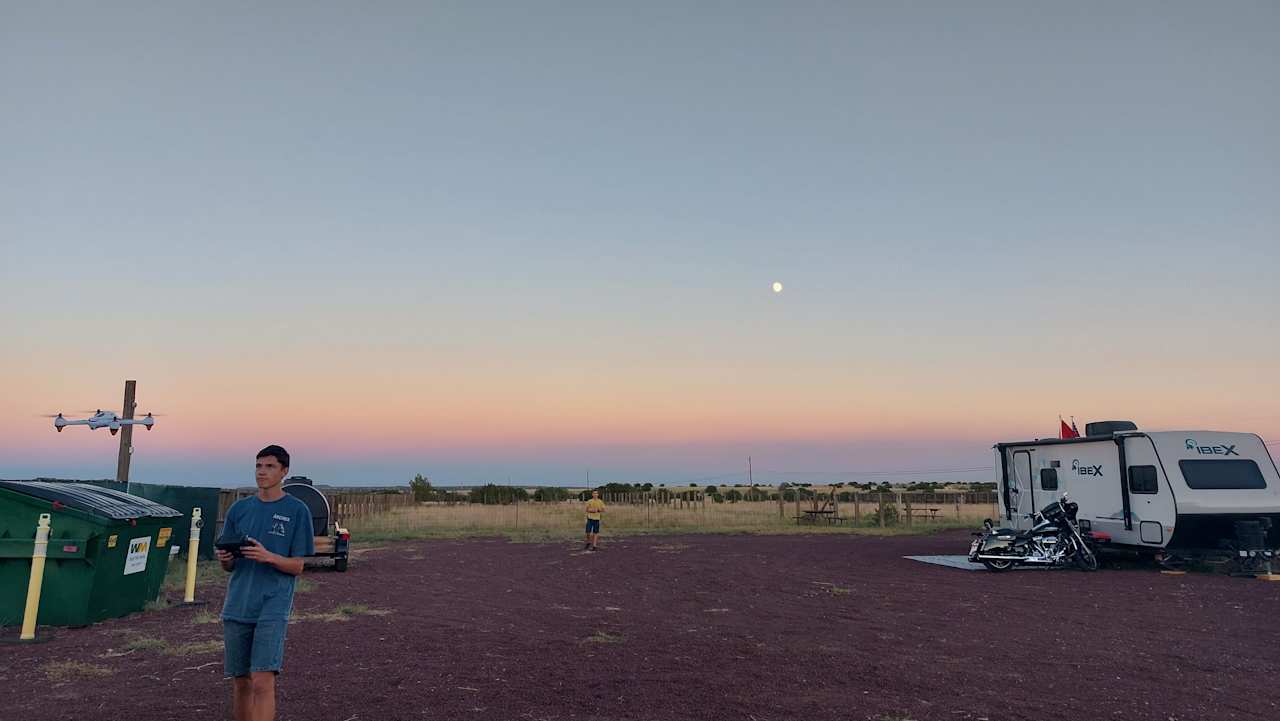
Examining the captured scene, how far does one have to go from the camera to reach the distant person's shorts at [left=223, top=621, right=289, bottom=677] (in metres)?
5.09

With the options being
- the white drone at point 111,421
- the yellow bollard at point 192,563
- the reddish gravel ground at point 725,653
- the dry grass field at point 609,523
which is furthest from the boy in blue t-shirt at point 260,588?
the dry grass field at point 609,523

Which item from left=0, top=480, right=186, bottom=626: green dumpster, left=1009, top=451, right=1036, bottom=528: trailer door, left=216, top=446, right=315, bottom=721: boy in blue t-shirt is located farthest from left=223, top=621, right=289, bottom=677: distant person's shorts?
left=1009, top=451, right=1036, bottom=528: trailer door

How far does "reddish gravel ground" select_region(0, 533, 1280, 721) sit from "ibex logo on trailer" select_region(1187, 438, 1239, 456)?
8.54 ft

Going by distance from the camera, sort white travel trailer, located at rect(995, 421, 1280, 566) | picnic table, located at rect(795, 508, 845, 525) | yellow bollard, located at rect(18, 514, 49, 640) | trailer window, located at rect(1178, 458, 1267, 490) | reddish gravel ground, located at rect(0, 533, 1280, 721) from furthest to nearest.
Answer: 1. picnic table, located at rect(795, 508, 845, 525)
2. trailer window, located at rect(1178, 458, 1267, 490)
3. white travel trailer, located at rect(995, 421, 1280, 566)
4. yellow bollard, located at rect(18, 514, 49, 640)
5. reddish gravel ground, located at rect(0, 533, 1280, 721)

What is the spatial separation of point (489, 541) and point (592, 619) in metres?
17.1

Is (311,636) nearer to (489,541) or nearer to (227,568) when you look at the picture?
(227,568)

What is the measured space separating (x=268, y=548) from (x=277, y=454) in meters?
0.59

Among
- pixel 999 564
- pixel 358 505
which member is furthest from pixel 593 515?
pixel 358 505

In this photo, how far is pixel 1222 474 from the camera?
57.6 ft

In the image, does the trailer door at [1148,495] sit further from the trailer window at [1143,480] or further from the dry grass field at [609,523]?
the dry grass field at [609,523]

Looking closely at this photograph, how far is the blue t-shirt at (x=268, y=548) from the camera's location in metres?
5.17

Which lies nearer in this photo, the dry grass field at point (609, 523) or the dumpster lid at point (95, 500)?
the dumpster lid at point (95, 500)

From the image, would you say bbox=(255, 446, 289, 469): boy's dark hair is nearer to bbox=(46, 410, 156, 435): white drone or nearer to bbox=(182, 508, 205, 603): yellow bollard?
bbox=(182, 508, 205, 603): yellow bollard

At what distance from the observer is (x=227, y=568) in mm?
5172
